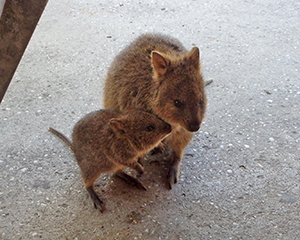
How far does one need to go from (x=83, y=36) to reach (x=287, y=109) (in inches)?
117

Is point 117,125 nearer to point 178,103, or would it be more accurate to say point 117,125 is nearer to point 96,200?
point 178,103

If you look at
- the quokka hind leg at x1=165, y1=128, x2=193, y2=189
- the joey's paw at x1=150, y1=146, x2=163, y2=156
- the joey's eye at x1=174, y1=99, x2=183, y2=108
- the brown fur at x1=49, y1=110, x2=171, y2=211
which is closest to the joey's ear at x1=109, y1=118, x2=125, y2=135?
the brown fur at x1=49, y1=110, x2=171, y2=211

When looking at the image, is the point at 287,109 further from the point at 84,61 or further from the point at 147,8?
the point at 147,8

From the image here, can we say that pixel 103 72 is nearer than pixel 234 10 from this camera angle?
Yes

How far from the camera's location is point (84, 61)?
15.7 ft

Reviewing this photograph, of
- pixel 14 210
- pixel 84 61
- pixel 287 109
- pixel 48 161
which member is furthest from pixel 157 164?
pixel 84 61

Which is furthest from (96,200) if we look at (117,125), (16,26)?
(16,26)

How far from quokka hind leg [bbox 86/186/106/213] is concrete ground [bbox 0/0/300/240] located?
0.16 ft

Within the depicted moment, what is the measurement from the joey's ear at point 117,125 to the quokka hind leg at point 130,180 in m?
0.51

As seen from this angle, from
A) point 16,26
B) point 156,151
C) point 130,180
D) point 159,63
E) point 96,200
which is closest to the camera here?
point 16,26

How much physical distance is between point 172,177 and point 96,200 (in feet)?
2.09

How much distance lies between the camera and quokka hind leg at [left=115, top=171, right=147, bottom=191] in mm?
2953

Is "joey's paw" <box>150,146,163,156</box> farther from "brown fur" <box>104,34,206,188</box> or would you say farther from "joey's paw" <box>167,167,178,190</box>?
"joey's paw" <box>167,167,178,190</box>

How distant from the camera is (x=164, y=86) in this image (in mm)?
Result: 2688
